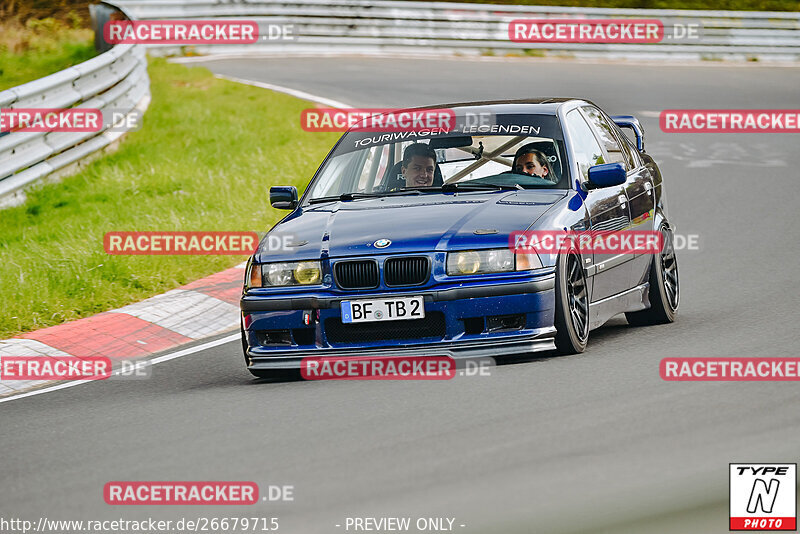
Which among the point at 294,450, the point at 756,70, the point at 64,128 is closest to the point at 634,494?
the point at 294,450

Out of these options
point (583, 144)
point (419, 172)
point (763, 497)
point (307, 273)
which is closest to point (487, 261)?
point (307, 273)

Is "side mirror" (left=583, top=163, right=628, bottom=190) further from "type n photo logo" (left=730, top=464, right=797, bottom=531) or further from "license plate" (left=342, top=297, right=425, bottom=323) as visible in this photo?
"type n photo logo" (left=730, top=464, right=797, bottom=531)

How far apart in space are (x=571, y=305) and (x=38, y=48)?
18.8 meters

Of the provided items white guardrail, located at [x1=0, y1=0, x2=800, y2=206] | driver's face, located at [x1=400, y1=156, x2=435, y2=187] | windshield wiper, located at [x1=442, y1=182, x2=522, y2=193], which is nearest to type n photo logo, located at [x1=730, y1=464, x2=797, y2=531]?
windshield wiper, located at [x1=442, y1=182, x2=522, y2=193]

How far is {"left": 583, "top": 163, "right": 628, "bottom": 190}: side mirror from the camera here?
8.27 metres

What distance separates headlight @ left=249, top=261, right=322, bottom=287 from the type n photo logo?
2954mm

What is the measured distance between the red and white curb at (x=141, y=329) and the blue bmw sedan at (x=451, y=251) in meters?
1.43

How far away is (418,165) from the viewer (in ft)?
28.8

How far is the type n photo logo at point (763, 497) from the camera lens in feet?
16.0

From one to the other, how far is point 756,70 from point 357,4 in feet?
27.5

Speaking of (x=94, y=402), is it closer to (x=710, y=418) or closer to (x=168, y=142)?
(x=710, y=418)

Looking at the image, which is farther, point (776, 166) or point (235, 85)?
point (235, 85)

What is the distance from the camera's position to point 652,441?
585 cm

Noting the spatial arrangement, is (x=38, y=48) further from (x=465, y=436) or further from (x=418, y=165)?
(x=465, y=436)
